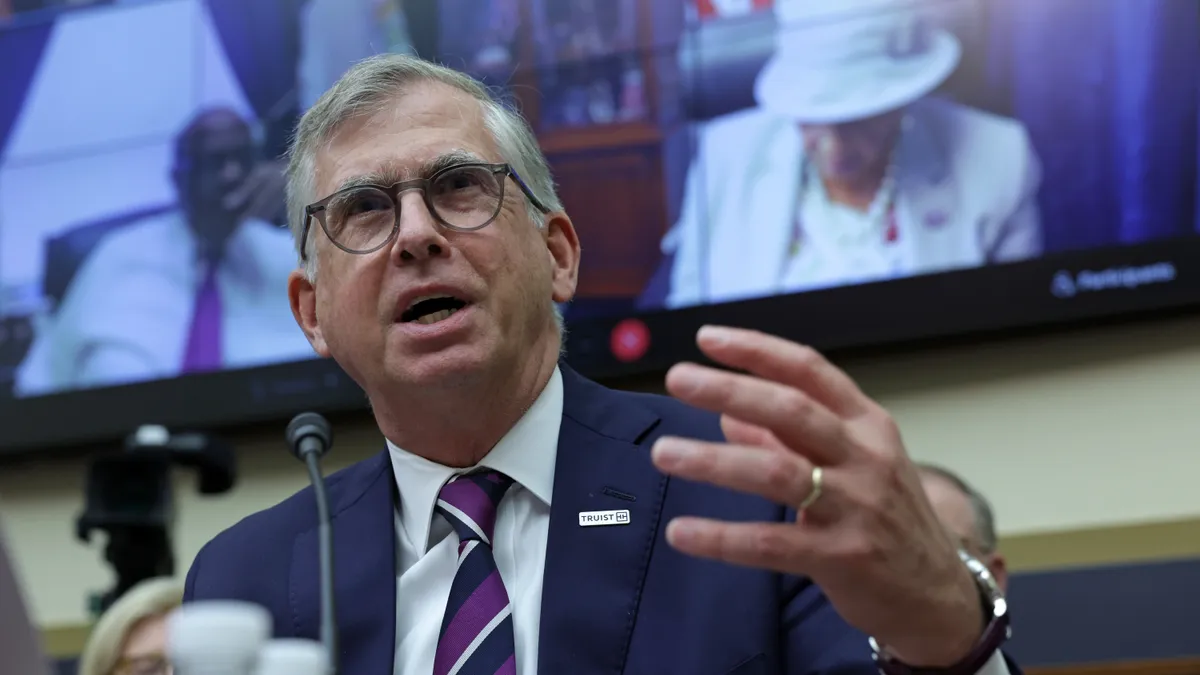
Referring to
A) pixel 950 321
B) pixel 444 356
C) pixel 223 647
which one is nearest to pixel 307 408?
pixel 950 321

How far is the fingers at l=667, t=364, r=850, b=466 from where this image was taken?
0.93 meters

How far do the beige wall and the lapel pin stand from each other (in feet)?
4.72

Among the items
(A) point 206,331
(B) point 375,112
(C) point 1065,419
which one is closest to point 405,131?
(B) point 375,112

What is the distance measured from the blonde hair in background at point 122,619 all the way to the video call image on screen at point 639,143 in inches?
34.2

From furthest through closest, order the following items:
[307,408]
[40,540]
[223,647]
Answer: [40,540] < [307,408] < [223,647]

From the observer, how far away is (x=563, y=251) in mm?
1719

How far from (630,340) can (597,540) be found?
1482 millimetres

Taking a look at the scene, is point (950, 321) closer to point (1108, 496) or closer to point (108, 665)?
point (1108, 496)

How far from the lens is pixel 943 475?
2.30 m

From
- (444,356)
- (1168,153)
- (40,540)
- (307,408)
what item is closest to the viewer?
(444,356)

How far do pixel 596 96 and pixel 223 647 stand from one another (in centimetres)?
234

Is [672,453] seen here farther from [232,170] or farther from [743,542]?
[232,170]

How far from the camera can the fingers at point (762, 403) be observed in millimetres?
926

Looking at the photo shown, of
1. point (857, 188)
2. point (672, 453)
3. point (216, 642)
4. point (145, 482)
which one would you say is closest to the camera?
point (216, 642)
